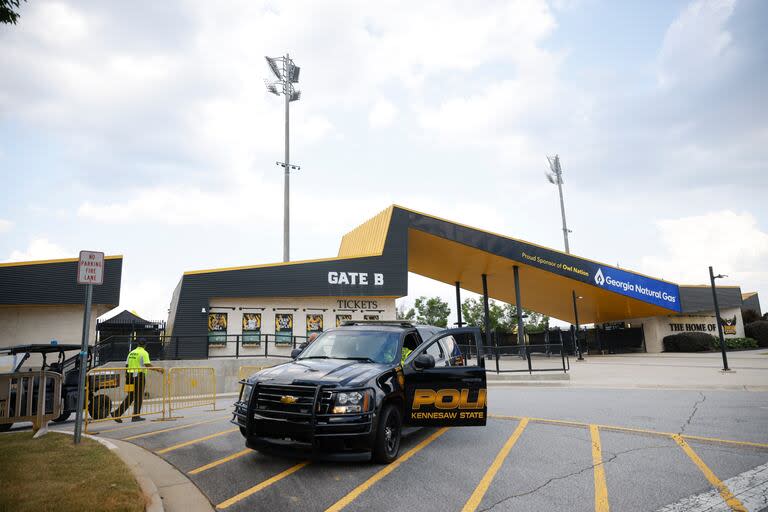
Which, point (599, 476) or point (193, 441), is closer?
point (599, 476)

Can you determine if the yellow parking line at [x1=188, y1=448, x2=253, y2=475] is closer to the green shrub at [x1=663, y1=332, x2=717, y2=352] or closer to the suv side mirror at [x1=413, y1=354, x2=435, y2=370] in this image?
the suv side mirror at [x1=413, y1=354, x2=435, y2=370]

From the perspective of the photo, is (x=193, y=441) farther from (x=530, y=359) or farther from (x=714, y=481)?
(x=530, y=359)

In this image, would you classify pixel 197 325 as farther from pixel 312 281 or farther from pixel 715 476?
pixel 715 476

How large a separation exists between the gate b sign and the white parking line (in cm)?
810

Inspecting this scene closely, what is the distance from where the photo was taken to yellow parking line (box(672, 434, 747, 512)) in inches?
177

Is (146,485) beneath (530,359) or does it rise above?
beneath

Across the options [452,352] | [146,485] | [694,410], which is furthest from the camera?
[694,410]

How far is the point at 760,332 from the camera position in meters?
38.0

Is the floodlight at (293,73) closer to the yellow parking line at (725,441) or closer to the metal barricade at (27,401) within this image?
the metal barricade at (27,401)

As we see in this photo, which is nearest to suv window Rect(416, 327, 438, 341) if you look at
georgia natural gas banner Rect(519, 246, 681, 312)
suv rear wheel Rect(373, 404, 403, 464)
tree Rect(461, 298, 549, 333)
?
suv rear wheel Rect(373, 404, 403, 464)

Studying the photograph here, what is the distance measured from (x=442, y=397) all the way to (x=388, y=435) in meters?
1.06

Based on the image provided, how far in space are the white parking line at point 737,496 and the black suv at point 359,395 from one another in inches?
101

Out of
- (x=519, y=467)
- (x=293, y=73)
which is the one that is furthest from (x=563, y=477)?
(x=293, y=73)

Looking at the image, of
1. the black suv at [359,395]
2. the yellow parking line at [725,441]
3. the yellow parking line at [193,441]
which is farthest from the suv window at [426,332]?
the yellow parking line at [725,441]
